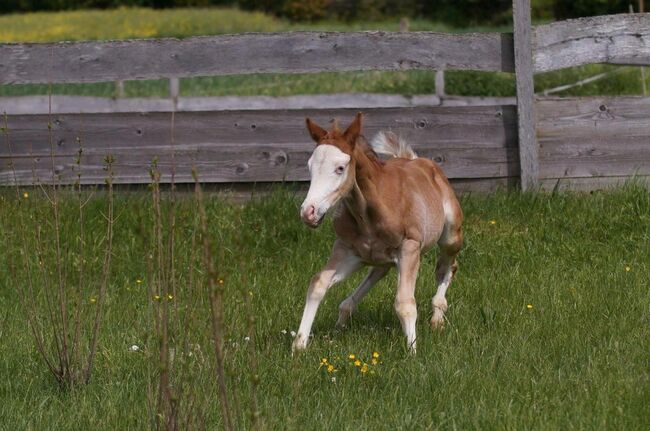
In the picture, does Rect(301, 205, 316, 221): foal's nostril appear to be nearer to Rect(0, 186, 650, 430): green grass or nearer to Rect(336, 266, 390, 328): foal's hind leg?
Rect(0, 186, 650, 430): green grass

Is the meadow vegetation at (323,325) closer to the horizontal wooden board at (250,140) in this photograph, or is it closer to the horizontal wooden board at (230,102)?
the horizontal wooden board at (250,140)

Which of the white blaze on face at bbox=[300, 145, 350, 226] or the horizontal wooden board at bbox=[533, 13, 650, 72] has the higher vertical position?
the horizontal wooden board at bbox=[533, 13, 650, 72]

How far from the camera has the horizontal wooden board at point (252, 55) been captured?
32.8 feet

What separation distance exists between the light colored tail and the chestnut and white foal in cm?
58

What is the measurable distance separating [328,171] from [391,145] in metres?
2.04

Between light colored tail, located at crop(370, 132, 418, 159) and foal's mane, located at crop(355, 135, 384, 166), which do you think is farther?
light colored tail, located at crop(370, 132, 418, 159)

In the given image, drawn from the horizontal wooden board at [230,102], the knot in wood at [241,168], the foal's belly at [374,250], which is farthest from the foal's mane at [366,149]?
the horizontal wooden board at [230,102]

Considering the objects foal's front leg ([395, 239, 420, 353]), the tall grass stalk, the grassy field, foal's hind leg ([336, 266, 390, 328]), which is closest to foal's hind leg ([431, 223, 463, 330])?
foal's hind leg ([336, 266, 390, 328])

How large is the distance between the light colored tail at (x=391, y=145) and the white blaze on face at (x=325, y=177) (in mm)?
1786

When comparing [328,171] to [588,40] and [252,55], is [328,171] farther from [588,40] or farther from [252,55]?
[588,40]

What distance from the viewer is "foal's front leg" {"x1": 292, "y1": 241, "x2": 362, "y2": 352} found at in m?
6.40

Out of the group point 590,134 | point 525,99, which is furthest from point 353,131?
point 590,134

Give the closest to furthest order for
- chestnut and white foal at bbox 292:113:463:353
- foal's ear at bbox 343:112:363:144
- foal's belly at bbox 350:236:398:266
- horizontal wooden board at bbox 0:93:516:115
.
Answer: chestnut and white foal at bbox 292:113:463:353, foal's ear at bbox 343:112:363:144, foal's belly at bbox 350:236:398:266, horizontal wooden board at bbox 0:93:516:115

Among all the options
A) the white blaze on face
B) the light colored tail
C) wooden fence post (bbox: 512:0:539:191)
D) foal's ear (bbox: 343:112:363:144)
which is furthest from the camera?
wooden fence post (bbox: 512:0:539:191)
